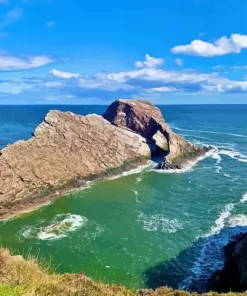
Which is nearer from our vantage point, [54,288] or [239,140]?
[54,288]

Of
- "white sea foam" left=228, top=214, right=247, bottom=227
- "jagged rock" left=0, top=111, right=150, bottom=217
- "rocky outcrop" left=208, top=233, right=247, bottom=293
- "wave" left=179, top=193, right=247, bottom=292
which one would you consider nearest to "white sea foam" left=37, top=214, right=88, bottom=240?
"jagged rock" left=0, top=111, right=150, bottom=217

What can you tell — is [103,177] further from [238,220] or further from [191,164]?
[238,220]

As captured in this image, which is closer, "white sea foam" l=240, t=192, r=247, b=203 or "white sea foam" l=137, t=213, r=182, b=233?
"white sea foam" l=137, t=213, r=182, b=233

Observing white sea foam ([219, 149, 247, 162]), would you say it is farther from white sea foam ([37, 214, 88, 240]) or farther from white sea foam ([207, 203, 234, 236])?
white sea foam ([37, 214, 88, 240])

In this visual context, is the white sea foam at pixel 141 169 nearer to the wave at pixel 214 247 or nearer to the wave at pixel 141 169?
the wave at pixel 141 169

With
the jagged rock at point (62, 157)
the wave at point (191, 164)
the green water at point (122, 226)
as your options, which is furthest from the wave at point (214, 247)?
the jagged rock at point (62, 157)

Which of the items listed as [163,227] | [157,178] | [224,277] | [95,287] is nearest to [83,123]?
[157,178]

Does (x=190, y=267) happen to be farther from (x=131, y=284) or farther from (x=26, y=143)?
(x=26, y=143)
